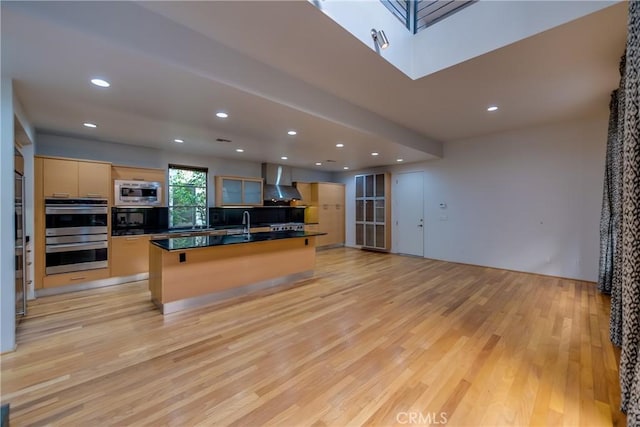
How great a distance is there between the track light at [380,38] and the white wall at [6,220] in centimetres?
350

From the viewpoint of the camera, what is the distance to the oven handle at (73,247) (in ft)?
13.0

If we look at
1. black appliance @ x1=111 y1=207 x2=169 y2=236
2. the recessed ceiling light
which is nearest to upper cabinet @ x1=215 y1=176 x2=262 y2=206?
black appliance @ x1=111 y1=207 x2=169 y2=236

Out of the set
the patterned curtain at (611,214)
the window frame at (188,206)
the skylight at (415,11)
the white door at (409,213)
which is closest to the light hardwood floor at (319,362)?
the patterned curtain at (611,214)

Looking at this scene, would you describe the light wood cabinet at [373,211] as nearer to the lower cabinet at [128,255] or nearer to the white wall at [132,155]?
the white wall at [132,155]

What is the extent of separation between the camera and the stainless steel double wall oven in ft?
13.0

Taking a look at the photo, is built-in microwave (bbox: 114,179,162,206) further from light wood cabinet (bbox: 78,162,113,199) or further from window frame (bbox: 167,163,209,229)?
window frame (bbox: 167,163,209,229)

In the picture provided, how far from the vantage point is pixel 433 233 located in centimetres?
673

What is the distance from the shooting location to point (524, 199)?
5.27 meters

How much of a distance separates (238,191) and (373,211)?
13.2 ft

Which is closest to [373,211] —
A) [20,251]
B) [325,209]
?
[325,209]

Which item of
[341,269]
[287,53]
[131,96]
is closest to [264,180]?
[341,269]

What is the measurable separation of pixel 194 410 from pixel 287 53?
3.10 meters

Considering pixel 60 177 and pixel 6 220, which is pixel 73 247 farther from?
pixel 6 220

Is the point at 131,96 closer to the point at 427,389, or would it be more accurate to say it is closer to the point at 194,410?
the point at 194,410
